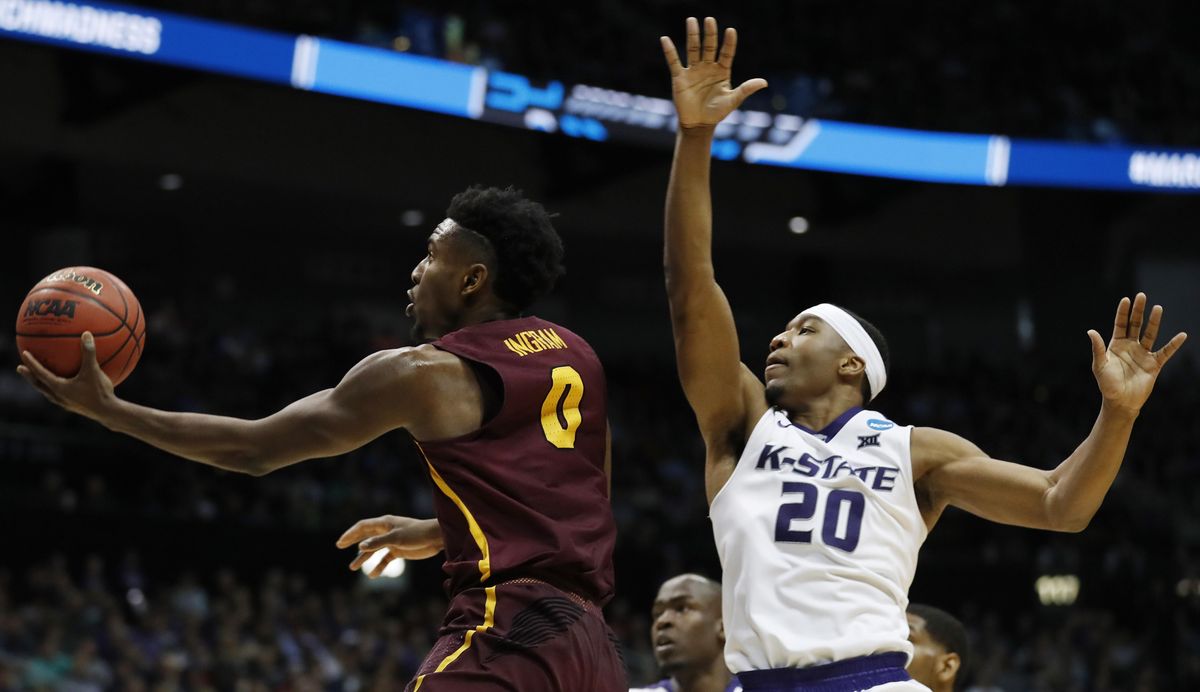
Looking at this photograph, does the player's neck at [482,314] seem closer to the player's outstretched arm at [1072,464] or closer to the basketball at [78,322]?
the basketball at [78,322]

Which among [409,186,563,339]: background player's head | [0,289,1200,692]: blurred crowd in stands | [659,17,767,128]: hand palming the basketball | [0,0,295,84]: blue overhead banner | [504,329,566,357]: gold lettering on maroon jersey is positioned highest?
[0,0,295,84]: blue overhead banner

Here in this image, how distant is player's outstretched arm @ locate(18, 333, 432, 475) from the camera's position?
3695 millimetres

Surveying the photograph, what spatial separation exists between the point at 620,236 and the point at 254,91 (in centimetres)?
629

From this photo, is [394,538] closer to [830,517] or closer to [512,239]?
[512,239]

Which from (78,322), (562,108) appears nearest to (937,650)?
(78,322)

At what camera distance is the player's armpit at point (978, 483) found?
4.18 metres

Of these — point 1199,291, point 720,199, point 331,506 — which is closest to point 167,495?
point 331,506

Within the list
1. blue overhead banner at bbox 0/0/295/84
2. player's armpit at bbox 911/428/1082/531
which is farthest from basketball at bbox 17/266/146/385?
blue overhead banner at bbox 0/0/295/84

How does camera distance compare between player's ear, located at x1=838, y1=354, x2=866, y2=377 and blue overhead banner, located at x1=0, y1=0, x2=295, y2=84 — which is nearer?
player's ear, located at x1=838, y1=354, x2=866, y2=377

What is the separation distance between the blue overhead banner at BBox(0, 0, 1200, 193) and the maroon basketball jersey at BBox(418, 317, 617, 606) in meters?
12.6

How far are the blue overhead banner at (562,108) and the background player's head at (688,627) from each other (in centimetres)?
1133

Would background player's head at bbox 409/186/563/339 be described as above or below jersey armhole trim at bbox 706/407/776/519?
above

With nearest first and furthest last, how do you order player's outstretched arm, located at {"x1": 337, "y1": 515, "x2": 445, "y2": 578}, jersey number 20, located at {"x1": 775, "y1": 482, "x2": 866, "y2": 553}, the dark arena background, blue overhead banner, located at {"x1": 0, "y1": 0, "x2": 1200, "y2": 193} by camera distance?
1. jersey number 20, located at {"x1": 775, "y1": 482, "x2": 866, "y2": 553}
2. player's outstretched arm, located at {"x1": 337, "y1": 515, "x2": 445, "y2": 578}
3. the dark arena background
4. blue overhead banner, located at {"x1": 0, "y1": 0, "x2": 1200, "y2": 193}

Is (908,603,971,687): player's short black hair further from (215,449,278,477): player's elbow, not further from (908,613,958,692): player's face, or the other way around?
(215,449,278,477): player's elbow
